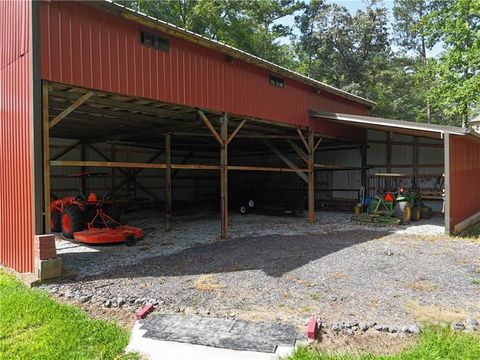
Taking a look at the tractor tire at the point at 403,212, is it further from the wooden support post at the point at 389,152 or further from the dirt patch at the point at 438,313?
the dirt patch at the point at 438,313

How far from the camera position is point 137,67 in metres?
7.02

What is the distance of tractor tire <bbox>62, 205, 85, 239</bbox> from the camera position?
29.1 ft

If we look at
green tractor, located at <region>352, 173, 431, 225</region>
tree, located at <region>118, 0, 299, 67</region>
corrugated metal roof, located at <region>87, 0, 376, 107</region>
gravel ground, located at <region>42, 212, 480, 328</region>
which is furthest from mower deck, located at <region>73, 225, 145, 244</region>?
tree, located at <region>118, 0, 299, 67</region>

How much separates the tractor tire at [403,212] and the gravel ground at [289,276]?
155 cm

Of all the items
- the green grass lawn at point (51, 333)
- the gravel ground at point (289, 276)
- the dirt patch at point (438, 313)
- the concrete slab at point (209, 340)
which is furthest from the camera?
the gravel ground at point (289, 276)

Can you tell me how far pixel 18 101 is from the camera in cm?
607

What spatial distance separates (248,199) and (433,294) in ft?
35.8

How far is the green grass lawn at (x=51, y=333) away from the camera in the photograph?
344 cm

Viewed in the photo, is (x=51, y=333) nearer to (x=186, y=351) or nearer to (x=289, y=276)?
(x=186, y=351)

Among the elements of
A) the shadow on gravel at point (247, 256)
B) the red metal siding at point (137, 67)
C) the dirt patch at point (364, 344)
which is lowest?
the shadow on gravel at point (247, 256)

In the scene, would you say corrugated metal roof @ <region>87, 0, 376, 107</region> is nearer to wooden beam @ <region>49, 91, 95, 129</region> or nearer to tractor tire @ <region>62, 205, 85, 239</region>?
wooden beam @ <region>49, 91, 95, 129</region>

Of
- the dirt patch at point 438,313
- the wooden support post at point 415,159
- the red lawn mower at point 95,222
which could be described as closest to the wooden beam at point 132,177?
the red lawn mower at point 95,222

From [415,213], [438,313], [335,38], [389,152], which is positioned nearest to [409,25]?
[335,38]

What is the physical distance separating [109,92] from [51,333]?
424 centimetres
